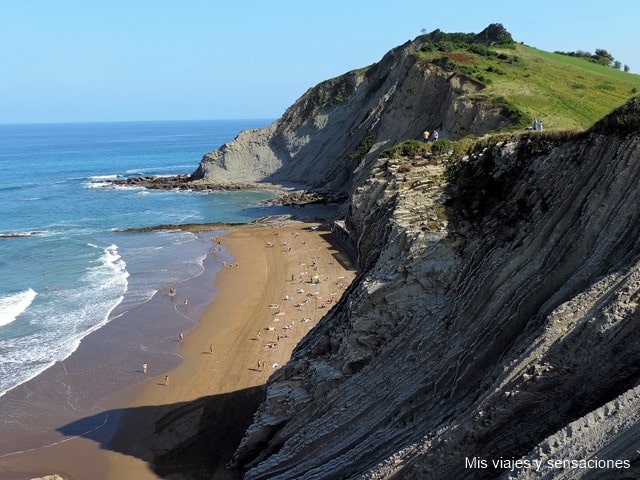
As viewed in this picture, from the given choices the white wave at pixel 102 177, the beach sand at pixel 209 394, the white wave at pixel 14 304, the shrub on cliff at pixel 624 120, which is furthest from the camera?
the white wave at pixel 102 177

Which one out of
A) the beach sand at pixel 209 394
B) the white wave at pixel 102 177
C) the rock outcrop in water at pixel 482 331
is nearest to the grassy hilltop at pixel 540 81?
the beach sand at pixel 209 394

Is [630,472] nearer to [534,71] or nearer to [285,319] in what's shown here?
[285,319]

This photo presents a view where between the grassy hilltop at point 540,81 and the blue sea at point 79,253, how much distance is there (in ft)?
79.7

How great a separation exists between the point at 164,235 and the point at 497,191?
42597 mm

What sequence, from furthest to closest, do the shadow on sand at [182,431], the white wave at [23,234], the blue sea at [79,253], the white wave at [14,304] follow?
the white wave at [23,234] < the white wave at [14,304] < the blue sea at [79,253] < the shadow on sand at [182,431]

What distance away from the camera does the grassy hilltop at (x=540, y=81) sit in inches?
1524

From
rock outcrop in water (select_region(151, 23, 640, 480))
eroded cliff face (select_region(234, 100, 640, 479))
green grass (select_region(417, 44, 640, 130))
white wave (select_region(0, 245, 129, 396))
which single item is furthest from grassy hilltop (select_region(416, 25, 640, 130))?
white wave (select_region(0, 245, 129, 396))

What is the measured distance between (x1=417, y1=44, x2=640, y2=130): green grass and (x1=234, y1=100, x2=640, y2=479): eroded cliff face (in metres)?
22.9

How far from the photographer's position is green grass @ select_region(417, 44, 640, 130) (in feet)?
127

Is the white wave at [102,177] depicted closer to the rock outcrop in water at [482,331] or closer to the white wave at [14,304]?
the white wave at [14,304]

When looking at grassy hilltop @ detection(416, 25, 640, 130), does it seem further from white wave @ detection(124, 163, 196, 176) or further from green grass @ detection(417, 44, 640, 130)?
white wave @ detection(124, 163, 196, 176)

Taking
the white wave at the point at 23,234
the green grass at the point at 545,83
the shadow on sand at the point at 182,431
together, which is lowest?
the shadow on sand at the point at 182,431

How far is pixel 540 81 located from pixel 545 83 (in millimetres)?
703

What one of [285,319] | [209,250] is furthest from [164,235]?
[285,319]
